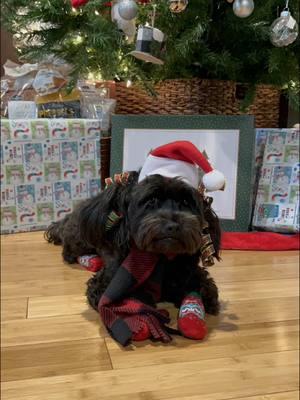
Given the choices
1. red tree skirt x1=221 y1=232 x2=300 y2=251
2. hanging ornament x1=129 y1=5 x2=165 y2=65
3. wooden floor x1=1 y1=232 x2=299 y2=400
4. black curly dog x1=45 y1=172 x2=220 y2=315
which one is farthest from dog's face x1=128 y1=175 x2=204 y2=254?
red tree skirt x1=221 y1=232 x2=300 y2=251

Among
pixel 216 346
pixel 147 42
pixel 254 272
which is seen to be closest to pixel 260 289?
pixel 254 272

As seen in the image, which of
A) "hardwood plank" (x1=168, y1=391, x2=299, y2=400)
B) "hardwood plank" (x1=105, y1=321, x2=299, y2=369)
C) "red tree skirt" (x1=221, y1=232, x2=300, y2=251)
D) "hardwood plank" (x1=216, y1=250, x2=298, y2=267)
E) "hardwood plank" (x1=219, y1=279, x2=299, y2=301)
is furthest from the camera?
"red tree skirt" (x1=221, y1=232, x2=300, y2=251)

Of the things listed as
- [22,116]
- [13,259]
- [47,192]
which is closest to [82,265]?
[13,259]

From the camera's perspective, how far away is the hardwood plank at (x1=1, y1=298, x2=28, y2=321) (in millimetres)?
1268

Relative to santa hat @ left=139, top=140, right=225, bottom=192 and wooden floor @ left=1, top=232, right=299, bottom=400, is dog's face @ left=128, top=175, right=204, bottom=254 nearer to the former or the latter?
santa hat @ left=139, top=140, right=225, bottom=192

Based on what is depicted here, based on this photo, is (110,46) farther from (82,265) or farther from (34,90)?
(82,265)

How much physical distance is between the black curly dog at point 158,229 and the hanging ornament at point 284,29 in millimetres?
783

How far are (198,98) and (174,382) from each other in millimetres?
1364

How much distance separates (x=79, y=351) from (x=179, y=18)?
1297 mm

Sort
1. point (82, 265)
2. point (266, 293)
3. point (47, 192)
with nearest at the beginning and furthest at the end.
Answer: point (266, 293) < point (82, 265) < point (47, 192)

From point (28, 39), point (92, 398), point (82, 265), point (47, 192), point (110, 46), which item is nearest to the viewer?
point (92, 398)

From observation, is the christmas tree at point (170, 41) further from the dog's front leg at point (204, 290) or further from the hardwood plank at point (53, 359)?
the hardwood plank at point (53, 359)

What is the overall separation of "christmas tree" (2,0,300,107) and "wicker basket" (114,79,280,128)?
0.05m

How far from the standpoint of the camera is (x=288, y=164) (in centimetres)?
198
